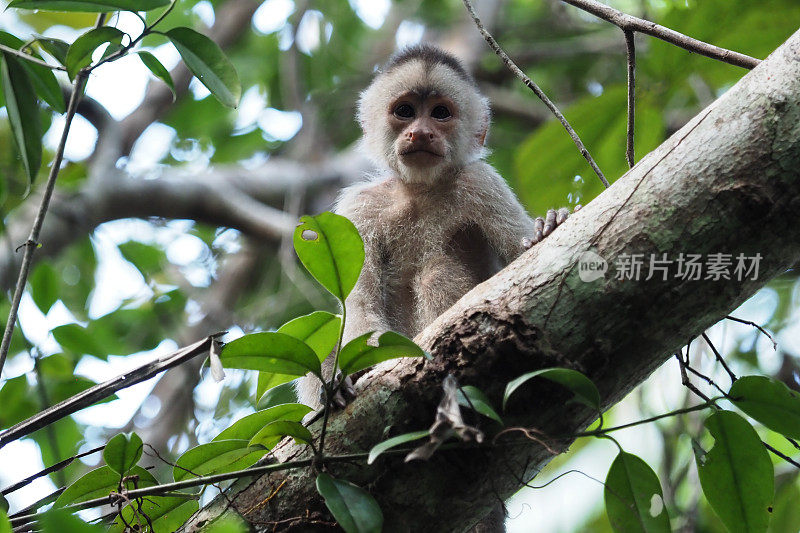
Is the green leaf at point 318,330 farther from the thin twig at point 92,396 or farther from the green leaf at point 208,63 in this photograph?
the green leaf at point 208,63

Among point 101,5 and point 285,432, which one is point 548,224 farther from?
point 101,5

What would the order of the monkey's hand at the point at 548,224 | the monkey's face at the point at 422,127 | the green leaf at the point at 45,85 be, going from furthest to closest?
the monkey's face at the point at 422,127 < the green leaf at the point at 45,85 < the monkey's hand at the point at 548,224

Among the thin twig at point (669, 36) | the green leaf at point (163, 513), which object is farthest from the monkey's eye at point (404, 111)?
the green leaf at point (163, 513)

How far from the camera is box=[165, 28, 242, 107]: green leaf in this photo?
8.13 feet

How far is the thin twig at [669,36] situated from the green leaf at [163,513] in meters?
1.81

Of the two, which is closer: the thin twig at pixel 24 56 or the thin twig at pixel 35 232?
the thin twig at pixel 35 232

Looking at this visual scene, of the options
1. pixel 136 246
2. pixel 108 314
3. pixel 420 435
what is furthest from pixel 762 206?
pixel 136 246

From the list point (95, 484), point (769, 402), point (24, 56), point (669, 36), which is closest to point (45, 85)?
point (24, 56)

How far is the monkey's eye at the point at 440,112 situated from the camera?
3889mm

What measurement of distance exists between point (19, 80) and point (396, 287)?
1647 millimetres

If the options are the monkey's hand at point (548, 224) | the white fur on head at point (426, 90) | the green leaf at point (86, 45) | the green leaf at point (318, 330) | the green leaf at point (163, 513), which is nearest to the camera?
the green leaf at point (318, 330)

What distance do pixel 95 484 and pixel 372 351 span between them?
879mm

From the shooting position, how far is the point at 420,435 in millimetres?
1668

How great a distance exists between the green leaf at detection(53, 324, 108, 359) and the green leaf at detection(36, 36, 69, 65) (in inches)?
44.4
